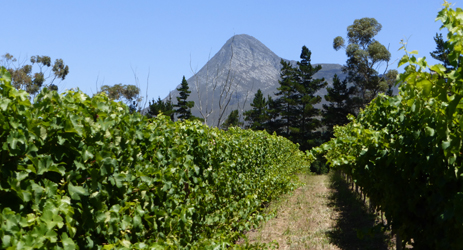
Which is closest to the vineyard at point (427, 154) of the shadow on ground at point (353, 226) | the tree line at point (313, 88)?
the shadow on ground at point (353, 226)

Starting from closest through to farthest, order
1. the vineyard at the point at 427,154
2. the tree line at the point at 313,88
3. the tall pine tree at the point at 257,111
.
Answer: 1. the vineyard at the point at 427,154
2. the tree line at the point at 313,88
3. the tall pine tree at the point at 257,111

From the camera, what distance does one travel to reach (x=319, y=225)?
9.37 metres

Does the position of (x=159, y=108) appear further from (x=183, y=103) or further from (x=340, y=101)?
(x=340, y=101)

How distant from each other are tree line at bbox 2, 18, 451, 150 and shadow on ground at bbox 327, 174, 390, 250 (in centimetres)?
2550

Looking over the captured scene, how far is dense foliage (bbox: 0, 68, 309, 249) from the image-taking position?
2.15m

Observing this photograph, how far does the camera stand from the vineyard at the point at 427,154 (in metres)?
2.44

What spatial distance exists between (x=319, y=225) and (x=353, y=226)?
94 cm

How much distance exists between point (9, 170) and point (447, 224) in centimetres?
358

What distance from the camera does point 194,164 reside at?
492cm

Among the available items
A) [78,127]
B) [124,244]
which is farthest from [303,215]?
[78,127]

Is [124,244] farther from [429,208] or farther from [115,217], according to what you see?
[429,208]

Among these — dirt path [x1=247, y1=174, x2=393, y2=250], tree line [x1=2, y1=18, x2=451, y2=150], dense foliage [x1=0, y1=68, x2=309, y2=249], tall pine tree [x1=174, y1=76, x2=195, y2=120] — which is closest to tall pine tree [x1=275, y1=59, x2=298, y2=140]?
tree line [x1=2, y1=18, x2=451, y2=150]

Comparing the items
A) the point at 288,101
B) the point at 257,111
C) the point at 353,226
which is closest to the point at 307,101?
the point at 288,101

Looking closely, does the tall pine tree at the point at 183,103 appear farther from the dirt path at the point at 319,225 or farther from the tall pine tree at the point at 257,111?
the dirt path at the point at 319,225
